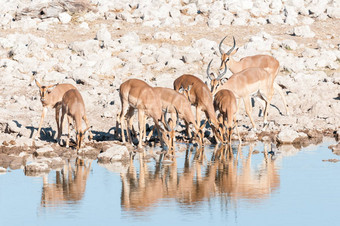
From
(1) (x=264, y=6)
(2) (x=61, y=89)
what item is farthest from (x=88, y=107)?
(1) (x=264, y=6)

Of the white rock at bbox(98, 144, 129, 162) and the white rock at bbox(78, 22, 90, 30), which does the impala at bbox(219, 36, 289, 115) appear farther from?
the white rock at bbox(78, 22, 90, 30)

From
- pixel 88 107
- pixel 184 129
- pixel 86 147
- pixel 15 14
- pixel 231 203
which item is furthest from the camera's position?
pixel 15 14

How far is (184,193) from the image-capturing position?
11.5 metres

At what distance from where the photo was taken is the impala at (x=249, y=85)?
18.2m

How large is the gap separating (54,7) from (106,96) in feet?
37.5

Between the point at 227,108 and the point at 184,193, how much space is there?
563 centimetres

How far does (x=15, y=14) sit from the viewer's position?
30172mm

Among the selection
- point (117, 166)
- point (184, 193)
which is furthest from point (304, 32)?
point (184, 193)

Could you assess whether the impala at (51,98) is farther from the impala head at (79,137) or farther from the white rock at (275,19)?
the white rock at (275,19)

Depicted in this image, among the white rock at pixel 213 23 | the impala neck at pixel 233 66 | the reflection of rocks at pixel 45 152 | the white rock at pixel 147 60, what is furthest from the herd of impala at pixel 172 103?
the white rock at pixel 213 23

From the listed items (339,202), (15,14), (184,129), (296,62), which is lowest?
(339,202)

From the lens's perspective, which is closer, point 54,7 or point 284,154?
point 284,154

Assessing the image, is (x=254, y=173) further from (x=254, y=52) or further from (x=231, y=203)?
(x=254, y=52)

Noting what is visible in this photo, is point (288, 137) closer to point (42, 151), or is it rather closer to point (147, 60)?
point (42, 151)
